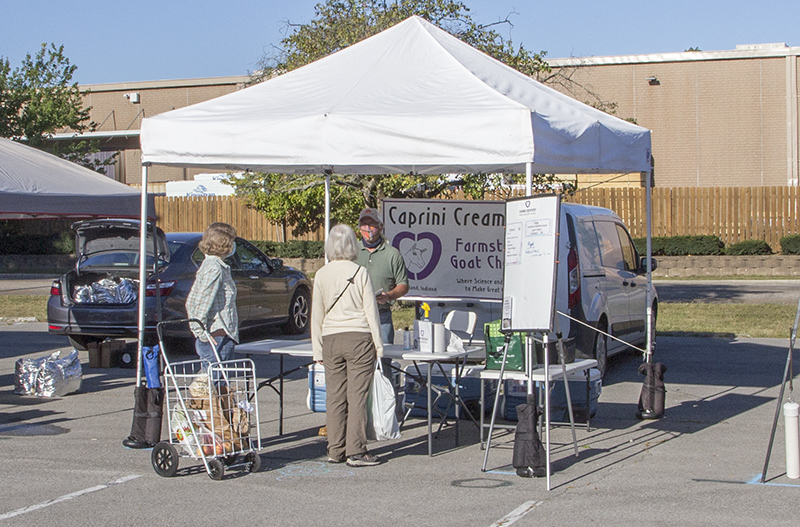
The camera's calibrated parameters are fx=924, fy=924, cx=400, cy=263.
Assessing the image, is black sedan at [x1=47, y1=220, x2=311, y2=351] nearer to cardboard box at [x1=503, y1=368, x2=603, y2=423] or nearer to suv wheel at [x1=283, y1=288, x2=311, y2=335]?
suv wheel at [x1=283, y1=288, x2=311, y2=335]

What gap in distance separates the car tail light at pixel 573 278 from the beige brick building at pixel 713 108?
77.2 feet

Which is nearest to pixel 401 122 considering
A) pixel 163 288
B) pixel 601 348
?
pixel 601 348

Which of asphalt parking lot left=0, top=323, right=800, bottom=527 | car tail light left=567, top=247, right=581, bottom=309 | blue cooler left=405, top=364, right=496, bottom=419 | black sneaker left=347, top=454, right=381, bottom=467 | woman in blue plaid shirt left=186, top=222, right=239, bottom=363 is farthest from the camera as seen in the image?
car tail light left=567, top=247, right=581, bottom=309

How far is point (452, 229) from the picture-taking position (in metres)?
10.6

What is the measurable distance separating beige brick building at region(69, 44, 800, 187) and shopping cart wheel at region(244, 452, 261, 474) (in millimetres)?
27647

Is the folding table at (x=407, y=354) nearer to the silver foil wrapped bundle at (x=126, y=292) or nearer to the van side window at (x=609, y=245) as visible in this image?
the van side window at (x=609, y=245)

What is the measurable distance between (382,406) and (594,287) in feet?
14.4

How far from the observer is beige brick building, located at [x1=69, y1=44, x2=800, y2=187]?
108 feet

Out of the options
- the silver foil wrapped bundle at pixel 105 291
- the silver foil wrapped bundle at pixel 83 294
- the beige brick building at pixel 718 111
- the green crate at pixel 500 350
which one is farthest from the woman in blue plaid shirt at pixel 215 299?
the beige brick building at pixel 718 111

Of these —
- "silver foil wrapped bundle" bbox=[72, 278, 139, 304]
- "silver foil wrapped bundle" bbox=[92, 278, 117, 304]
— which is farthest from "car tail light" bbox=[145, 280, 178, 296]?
"silver foil wrapped bundle" bbox=[92, 278, 117, 304]

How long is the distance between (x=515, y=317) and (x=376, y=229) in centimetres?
194

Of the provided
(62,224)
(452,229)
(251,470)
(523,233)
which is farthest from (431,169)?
(62,224)

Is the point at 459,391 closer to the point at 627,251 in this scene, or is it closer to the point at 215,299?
the point at 215,299

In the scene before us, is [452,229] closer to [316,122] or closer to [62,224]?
[316,122]
